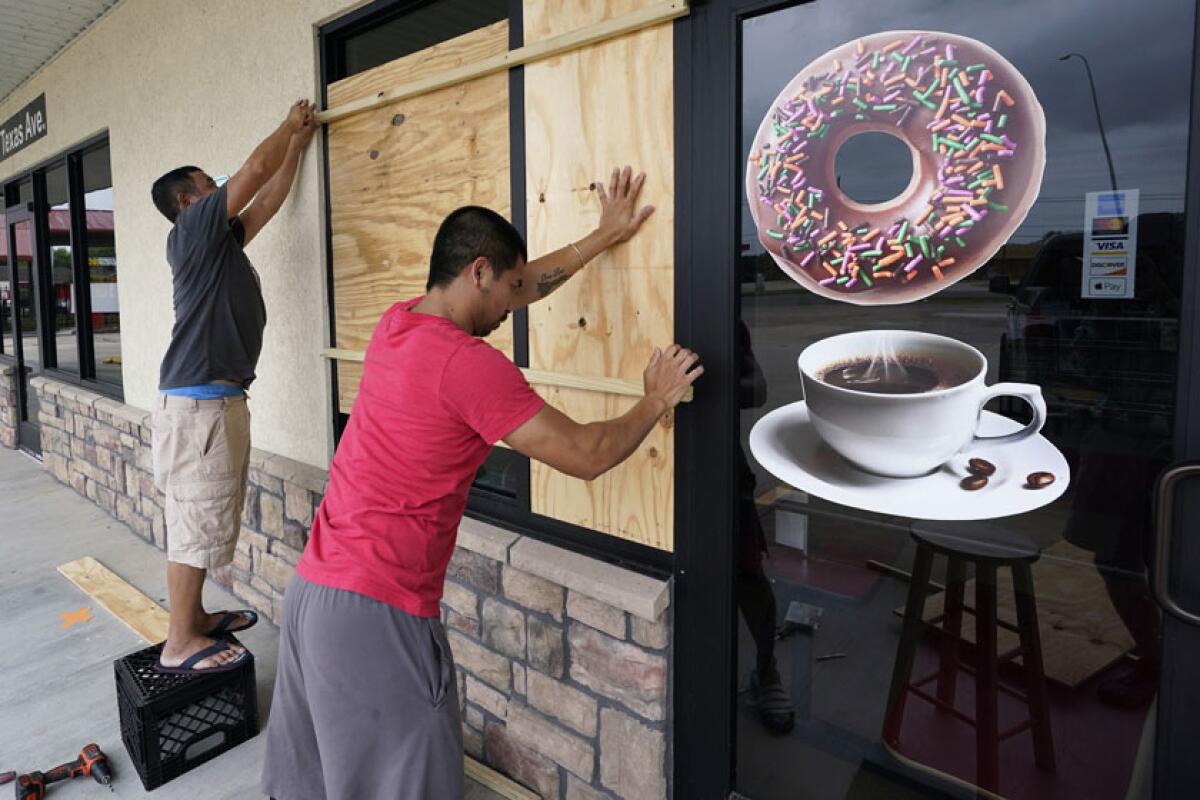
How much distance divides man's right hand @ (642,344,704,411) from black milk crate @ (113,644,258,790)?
7.63ft

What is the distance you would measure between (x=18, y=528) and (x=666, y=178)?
6.53 m

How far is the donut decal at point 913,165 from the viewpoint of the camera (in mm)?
1639

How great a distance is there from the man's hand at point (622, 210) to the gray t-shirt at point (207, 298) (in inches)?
75.6

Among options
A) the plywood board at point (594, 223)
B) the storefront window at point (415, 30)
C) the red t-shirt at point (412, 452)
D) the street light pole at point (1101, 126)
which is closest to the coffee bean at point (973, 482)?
the street light pole at point (1101, 126)

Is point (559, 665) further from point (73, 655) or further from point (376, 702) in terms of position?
point (73, 655)

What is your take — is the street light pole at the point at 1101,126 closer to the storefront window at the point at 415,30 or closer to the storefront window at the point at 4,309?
the storefront window at the point at 415,30

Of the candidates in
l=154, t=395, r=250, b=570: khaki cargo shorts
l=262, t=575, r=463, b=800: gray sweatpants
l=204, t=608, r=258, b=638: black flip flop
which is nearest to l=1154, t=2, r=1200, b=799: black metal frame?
l=262, t=575, r=463, b=800: gray sweatpants

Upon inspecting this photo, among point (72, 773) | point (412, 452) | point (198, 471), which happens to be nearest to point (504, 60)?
point (412, 452)

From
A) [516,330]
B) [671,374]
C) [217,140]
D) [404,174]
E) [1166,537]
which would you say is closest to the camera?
[1166,537]

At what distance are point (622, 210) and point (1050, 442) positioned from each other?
1314mm

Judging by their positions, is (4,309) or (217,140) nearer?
(217,140)

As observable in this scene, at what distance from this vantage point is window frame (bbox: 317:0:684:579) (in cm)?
250

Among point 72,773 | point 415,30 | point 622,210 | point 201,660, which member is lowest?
point 72,773

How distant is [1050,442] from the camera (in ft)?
5.47
